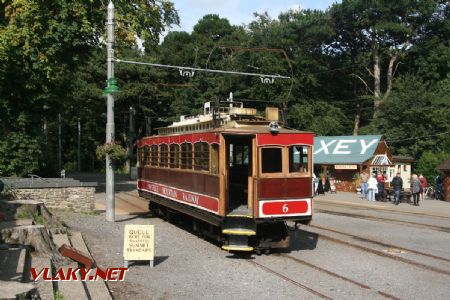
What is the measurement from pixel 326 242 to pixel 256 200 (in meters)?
3.03

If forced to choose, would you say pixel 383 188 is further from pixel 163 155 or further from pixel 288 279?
pixel 288 279

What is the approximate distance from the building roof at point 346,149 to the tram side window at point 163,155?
22.3 meters

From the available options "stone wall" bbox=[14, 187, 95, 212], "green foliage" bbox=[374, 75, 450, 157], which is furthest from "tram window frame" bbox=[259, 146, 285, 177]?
"green foliage" bbox=[374, 75, 450, 157]

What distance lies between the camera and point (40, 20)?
2170 cm

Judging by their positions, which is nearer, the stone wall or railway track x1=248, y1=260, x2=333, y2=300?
railway track x1=248, y1=260, x2=333, y2=300

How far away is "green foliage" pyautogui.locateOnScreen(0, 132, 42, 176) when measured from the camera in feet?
75.5

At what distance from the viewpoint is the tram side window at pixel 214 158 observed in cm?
1291

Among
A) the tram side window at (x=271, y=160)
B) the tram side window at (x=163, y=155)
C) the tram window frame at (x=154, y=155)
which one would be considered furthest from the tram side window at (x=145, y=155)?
the tram side window at (x=271, y=160)

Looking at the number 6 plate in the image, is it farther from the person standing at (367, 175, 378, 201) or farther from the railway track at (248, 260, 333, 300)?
the person standing at (367, 175, 378, 201)

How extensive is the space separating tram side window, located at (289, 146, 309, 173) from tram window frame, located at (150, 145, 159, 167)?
6.65 metres

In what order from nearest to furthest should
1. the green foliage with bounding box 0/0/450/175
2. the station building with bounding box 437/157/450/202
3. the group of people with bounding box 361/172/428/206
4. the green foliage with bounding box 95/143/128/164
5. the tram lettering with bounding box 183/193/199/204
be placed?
1. the tram lettering with bounding box 183/193/199/204
2. the green foliage with bounding box 95/143/128/164
3. the group of people with bounding box 361/172/428/206
4. the station building with bounding box 437/157/450/202
5. the green foliage with bounding box 0/0/450/175

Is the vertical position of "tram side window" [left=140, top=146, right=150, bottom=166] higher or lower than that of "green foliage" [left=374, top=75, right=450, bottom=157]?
lower

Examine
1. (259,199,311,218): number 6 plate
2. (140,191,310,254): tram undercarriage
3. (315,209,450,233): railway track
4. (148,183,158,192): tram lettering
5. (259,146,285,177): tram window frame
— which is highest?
(259,146,285,177): tram window frame

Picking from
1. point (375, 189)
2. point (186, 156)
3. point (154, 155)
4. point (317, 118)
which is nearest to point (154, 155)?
point (154, 155)
